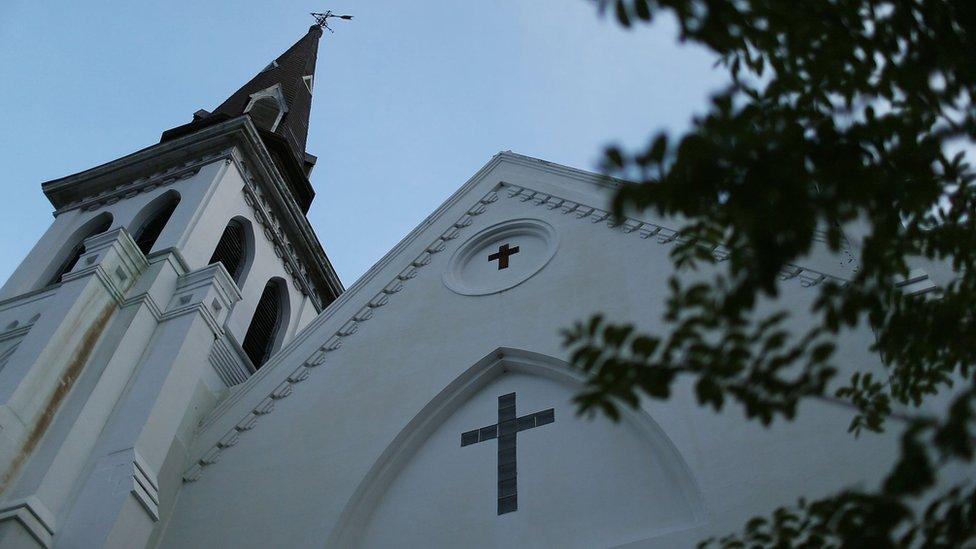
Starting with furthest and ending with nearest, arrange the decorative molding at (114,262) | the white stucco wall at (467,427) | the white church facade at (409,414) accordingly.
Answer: the decorative molding at (114,262), the white church facade at (409,414), the white stucco wall at (467,427)

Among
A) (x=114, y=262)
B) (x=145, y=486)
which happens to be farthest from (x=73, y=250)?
(x=145, y=486)

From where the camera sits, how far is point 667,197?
3.02 metres

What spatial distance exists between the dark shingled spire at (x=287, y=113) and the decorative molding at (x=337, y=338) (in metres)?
8.25

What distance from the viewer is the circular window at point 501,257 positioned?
1056 cm

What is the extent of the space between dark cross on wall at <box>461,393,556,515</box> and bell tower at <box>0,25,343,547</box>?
2.89 m

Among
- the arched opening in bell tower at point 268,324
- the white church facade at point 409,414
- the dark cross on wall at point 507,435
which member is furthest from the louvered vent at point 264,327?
the dark cross on wall at point 507,435

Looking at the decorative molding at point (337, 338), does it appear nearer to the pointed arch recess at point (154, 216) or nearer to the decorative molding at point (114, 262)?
the decorative molding at point (114, 262)

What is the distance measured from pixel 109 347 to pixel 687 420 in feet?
20.1

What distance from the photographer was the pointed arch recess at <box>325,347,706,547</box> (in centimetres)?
790

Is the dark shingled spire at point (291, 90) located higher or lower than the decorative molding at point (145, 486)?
higher

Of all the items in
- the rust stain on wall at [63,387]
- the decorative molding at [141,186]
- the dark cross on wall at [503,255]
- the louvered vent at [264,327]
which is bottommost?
the rust stain on wall at [63,387]

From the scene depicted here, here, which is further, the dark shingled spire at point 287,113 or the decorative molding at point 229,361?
the dark shingled spire at point 287,113

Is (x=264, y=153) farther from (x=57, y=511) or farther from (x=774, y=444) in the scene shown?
(x=774, y=444)

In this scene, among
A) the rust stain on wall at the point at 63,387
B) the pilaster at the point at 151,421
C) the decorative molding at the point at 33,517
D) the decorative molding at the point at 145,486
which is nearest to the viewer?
the decorative molding at the point at 33,517
